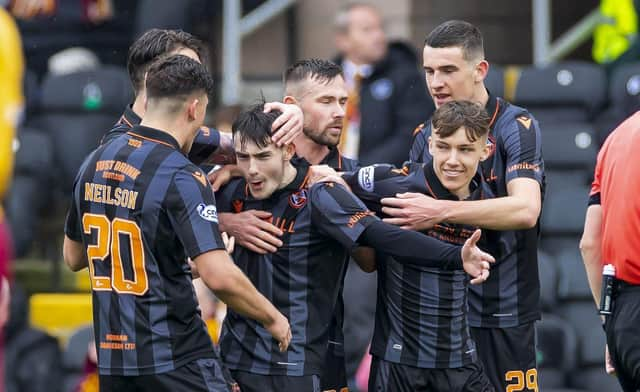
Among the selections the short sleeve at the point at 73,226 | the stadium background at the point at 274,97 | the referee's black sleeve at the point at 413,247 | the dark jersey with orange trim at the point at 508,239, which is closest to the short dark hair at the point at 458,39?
the dark jersey with orange trim at the point at 508,239

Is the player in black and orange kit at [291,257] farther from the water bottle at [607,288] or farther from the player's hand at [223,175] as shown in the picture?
the water bottle at [607,288]

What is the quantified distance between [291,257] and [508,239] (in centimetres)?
104

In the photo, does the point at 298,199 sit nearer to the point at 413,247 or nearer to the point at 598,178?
the point at 413,247

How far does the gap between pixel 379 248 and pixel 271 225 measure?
0.46 metres

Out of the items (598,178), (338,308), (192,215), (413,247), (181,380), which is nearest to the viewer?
(192,215)

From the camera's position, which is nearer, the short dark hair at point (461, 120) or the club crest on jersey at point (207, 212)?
the club crest on jersey at point (207, 212)

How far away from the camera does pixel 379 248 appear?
571 centimetres

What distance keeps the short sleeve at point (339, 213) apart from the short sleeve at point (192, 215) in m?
0.57

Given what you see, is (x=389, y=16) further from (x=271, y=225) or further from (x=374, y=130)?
(x=271, y=225)

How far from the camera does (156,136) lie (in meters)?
5.48

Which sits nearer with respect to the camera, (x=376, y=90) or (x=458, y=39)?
(x=458, y=39)

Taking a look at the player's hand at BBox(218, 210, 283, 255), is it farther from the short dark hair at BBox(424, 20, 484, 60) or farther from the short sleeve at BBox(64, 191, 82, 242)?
the short dark hair at BBox(424, 20, 484, 60)

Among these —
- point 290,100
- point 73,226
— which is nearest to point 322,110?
point 290,100

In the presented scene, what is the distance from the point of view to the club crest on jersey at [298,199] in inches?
233
